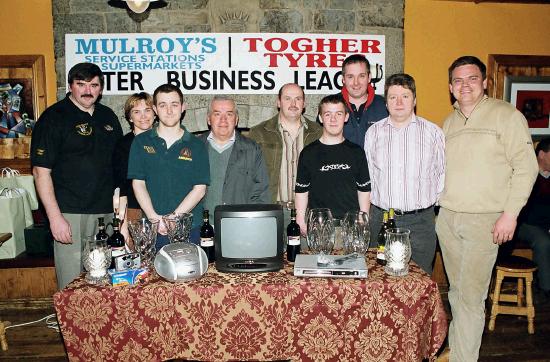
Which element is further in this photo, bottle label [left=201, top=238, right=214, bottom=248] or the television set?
bottle label [left=201, top=238, right=214, bottom=248]

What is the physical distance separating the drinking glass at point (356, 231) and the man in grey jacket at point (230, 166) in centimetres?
82

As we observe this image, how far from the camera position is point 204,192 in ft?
9.49

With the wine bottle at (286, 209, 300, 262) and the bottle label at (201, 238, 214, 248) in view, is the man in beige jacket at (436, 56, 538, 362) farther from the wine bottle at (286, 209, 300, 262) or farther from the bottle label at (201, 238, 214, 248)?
the bottle label at (201, 238, 214, 248)

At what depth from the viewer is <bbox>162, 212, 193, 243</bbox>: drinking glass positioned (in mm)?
2402

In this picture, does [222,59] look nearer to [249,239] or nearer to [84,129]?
[84,129]

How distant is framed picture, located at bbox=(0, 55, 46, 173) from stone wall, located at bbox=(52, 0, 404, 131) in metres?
0.22

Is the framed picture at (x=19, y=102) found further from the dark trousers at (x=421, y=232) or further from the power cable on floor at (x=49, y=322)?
the dark trousers at (x=421, y=232)

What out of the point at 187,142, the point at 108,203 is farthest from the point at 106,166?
the point at 187,142

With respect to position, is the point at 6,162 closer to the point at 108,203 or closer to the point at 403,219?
the point at 108,203

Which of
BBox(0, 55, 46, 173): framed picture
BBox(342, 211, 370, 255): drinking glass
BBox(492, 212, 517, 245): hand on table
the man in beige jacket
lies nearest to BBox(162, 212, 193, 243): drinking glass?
BBox(342, 211, 370, 255): drinking glass

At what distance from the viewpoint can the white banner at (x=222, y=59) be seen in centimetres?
436

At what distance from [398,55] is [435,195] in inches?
83.1

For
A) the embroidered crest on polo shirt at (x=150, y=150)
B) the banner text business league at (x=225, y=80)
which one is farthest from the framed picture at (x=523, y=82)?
the embroidered crest on polo shirt at (x=150, y=150)

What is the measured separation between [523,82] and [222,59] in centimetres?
308
